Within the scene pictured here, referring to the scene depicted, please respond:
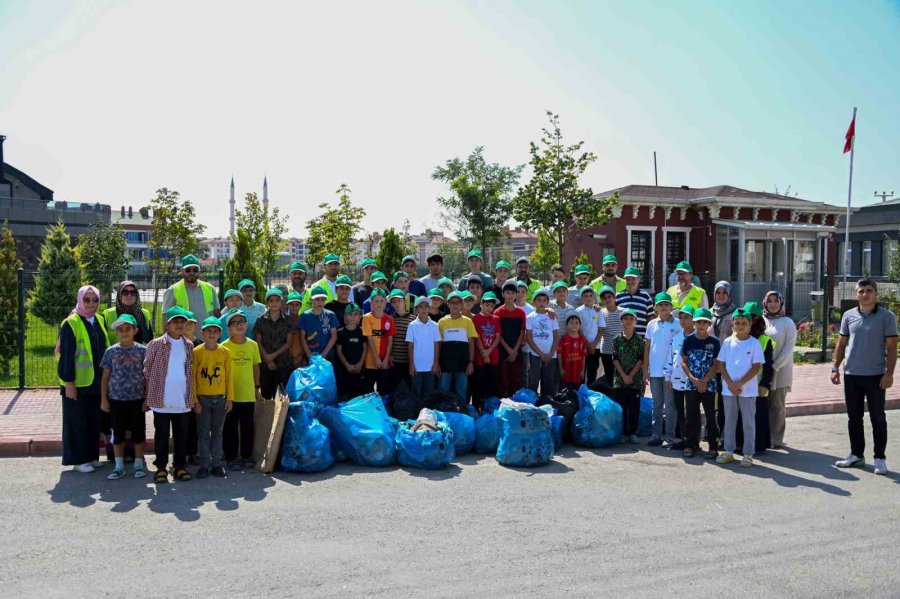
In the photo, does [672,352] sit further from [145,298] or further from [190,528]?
[145,298]

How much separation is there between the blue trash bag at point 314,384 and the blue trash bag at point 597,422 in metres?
2.79

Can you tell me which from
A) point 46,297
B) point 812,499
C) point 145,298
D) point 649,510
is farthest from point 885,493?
point 46,297

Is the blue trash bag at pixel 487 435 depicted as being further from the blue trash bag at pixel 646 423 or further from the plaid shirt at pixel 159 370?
the plaid shirt at pixel 159 370

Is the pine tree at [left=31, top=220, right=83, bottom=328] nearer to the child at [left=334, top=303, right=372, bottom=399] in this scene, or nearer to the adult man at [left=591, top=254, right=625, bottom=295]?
the child at [left=334, top=303, right=372, bottom=399]

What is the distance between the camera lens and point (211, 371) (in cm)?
702

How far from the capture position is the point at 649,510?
589 cm

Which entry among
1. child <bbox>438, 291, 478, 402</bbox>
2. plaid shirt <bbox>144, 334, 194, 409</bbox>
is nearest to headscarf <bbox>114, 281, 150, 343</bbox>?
plaid shirt <bbox>144, 334, 194, 409</bbox>

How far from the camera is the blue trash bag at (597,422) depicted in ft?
26.7

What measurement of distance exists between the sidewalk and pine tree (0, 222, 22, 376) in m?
1.94

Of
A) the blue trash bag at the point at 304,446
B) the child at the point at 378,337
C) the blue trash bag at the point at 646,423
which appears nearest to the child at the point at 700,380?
the blue trash bag at the point at 646,423

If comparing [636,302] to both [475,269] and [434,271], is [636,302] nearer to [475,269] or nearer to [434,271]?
[475,269]

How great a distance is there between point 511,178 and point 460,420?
126ft

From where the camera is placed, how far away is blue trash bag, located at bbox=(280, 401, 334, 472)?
277 inches

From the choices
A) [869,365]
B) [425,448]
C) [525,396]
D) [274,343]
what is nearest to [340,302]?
[274,343]
